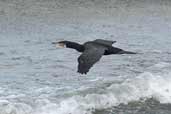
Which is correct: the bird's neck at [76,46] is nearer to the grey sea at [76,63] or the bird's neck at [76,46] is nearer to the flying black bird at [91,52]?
the flying black bird at [91,52]

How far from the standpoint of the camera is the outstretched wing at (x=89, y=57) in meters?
9.30

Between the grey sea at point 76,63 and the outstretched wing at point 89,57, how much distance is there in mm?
1288

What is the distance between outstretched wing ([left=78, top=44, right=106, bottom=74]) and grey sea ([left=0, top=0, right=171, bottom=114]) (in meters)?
1.29

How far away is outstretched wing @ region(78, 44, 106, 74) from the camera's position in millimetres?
9297

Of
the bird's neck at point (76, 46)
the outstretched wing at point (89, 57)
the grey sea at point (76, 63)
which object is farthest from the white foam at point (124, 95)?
the outstretched wing at point (89, 57)

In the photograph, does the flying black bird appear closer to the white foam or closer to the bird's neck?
the bird's neck

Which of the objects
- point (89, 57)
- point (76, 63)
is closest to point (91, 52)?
point (89, 57)

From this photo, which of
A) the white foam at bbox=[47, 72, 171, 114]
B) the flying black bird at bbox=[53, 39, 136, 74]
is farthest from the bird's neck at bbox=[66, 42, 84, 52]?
the white foam at bbox=[47, 72, 171, 114]

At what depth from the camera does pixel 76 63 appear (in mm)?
14305

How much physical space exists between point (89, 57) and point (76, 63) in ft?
15.2

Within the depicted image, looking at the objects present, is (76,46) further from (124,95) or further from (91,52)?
(124,95)

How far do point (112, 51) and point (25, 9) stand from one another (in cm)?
1093

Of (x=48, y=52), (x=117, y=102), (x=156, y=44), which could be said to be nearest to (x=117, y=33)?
(x=156, y=44)

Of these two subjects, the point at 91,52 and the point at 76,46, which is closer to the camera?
the point at 91,52
